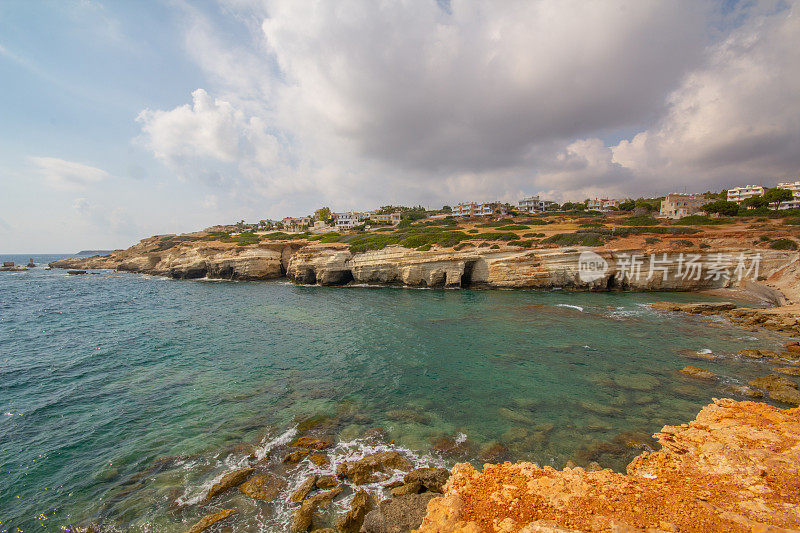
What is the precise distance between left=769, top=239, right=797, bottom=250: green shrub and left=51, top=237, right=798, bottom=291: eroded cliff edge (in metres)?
1.07

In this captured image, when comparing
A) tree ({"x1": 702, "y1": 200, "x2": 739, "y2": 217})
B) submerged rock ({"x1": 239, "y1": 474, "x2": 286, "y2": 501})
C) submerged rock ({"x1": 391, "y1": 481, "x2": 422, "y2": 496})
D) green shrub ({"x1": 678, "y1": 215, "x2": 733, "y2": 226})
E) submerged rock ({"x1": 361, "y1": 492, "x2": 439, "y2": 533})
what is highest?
tree ({"x1": 702, "y1": 200, "x2": 739, "y2": 217})

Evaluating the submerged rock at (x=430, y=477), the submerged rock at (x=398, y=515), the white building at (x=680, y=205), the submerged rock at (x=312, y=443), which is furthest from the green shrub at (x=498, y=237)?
the white building at (x=680, y=205)

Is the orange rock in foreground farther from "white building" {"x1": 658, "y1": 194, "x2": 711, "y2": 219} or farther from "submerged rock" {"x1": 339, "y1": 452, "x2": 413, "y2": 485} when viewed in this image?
"white building" {"x1": 658, "y1": 194, "x2": 711, "y2": 219}

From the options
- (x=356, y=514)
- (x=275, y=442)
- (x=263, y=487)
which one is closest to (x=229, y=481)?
(x=263, y=487)

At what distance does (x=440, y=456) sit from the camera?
9211 millimetres

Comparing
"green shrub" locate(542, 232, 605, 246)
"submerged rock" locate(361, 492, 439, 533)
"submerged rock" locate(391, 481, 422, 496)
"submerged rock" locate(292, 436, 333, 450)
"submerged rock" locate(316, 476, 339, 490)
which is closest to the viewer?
"submerged rock" locate(361, 492, 439, 533)

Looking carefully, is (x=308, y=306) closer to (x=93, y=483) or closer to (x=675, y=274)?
(x=93, y=483)

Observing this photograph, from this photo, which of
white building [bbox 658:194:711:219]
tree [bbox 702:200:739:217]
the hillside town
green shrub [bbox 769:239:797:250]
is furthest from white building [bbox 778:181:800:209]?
green shrub [bbox 769:239:797:250]

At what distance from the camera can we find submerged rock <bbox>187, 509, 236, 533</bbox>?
691cm

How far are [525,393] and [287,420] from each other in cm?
940

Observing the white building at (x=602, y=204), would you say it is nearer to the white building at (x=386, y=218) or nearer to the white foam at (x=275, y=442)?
the white building at (x=386, y=218)

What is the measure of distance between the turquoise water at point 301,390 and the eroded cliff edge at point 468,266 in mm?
10214

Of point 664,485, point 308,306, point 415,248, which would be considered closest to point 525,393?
point 664,485

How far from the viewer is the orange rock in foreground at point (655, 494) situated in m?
4.70
